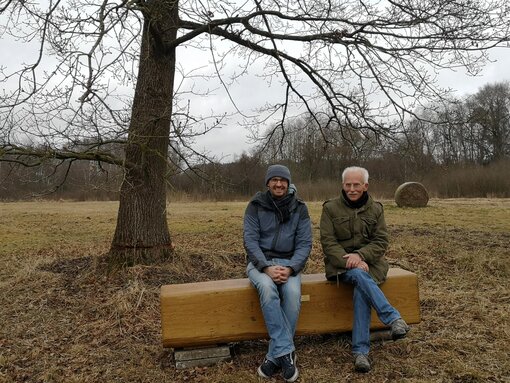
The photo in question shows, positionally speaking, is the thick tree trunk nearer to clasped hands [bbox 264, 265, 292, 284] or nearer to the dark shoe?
clasped hands [bbox 264, 265, 292, 284]

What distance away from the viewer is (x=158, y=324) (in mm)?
5062

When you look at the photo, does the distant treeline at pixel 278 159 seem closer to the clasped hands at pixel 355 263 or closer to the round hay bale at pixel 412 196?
the clasped hands at pixel 355 263

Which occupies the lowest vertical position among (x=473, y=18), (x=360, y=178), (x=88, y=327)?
(x=88, y=327)

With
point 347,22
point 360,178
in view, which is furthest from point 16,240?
point 360,178

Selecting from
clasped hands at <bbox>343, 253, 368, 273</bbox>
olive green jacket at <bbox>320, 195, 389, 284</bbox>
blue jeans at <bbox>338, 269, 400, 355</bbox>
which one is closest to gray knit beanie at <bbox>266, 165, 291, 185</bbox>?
olive green jacket at <bbox>320, 195, 389, 284</bbox>

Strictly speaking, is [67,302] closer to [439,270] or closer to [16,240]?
[439,270]

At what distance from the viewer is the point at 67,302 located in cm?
584

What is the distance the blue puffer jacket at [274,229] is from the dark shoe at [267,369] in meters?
0.90

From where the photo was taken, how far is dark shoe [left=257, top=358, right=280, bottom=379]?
3732 millimetres

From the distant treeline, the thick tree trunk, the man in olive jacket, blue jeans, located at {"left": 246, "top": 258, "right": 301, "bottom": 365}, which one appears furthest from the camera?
the thick tree trunk

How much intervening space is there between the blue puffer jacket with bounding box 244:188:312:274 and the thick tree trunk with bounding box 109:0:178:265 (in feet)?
8.86

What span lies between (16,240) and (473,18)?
416 inches

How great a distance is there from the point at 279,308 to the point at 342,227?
3.03ft

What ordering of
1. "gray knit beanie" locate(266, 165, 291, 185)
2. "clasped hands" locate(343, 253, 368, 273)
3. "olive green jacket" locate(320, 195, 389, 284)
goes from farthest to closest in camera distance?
"gray knit beanie" locate(266, 165, 291, 185) → "olive green jacket" locate(320, 195, 389, 284) → "clasped hands" locate(343, 253, 368, 273)
